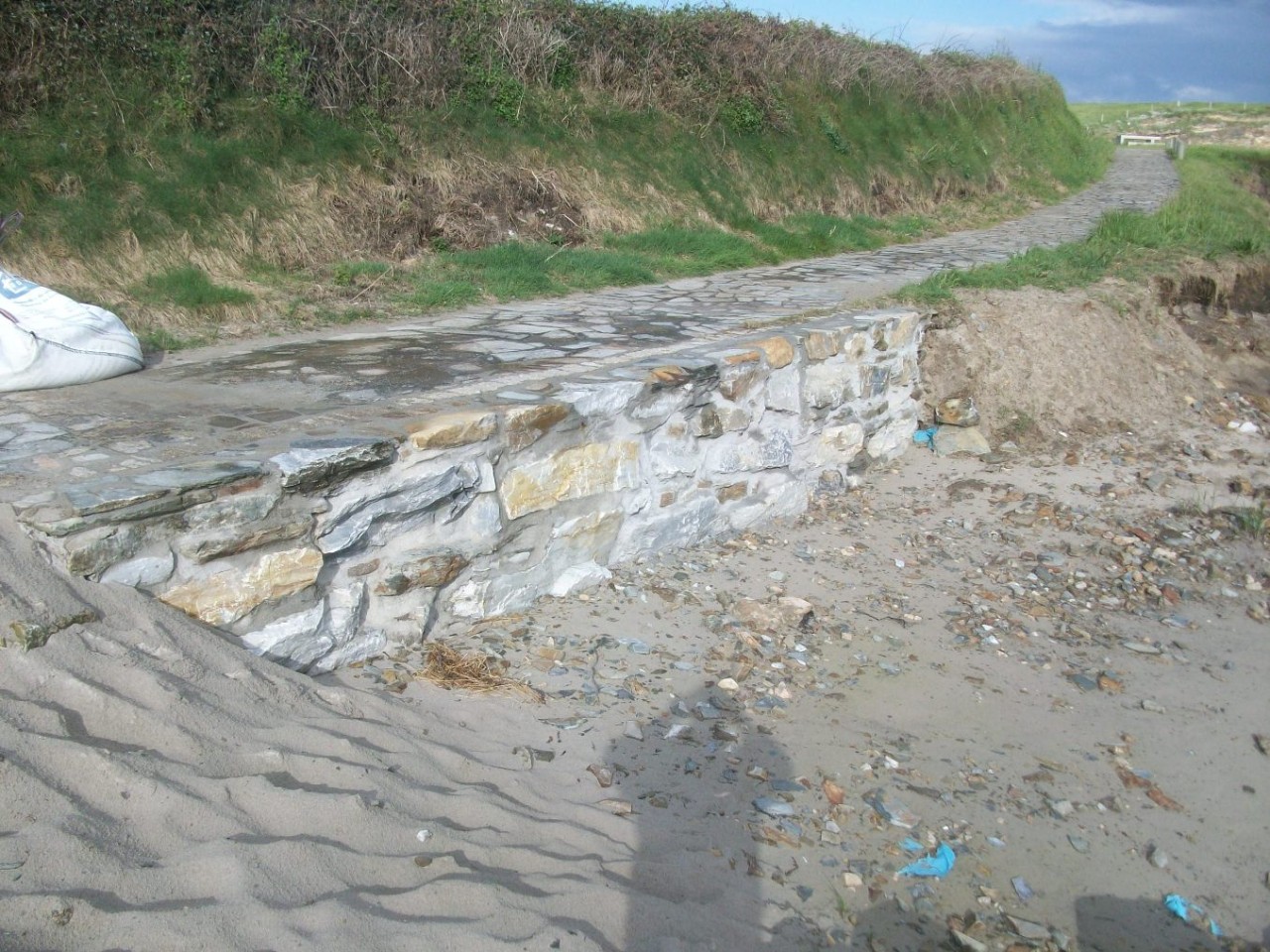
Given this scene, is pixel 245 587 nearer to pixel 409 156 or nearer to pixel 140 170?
pixel 140 170

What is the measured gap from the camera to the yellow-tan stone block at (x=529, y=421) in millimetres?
3977

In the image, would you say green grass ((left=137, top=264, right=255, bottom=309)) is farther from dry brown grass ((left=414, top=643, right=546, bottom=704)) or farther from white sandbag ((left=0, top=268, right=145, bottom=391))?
dry brown grass ((left=414, top=643, right=546, bottom=704))

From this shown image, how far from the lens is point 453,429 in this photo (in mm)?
3762

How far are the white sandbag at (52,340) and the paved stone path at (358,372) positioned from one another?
71mm

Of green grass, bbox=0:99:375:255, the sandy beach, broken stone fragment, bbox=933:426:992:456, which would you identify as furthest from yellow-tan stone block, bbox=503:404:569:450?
green grass, bbox=0:99:375:255

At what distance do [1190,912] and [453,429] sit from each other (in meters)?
2.80

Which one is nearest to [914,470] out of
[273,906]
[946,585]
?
[946,585]

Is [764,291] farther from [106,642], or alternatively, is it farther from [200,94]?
[106,642]

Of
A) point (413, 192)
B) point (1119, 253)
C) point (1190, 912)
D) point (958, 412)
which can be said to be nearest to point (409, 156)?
point (413, 192)

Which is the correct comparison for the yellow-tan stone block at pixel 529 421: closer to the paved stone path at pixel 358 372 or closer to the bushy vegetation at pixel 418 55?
the paved stone path at pixel 358 372

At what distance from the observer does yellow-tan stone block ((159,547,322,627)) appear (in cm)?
310

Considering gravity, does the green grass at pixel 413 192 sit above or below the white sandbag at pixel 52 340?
above

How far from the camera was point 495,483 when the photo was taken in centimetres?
396

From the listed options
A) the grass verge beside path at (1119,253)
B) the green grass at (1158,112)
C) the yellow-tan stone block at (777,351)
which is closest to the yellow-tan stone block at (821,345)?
the yellow-tan stone block at (777,351)
